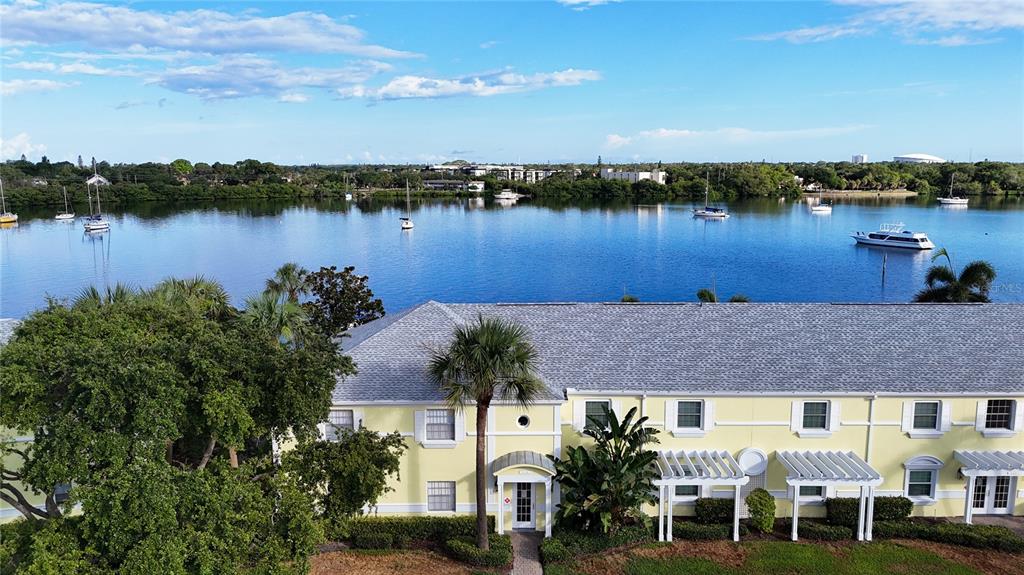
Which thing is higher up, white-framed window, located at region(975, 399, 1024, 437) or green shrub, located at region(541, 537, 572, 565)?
white-framed window, located at region(975, 399, 1024, 437)

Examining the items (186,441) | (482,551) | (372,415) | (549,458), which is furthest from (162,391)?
(549,458)

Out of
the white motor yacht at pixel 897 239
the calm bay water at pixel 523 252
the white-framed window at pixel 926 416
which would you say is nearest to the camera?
the white-framed window at pixel 926 416

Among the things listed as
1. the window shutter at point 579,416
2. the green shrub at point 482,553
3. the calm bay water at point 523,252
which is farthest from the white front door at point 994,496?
the calm bay water at point 523,252

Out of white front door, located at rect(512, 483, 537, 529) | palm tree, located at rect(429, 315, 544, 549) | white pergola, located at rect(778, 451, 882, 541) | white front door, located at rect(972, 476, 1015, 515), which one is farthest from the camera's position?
white front door, located at rect(972, 476, 1015, 515)

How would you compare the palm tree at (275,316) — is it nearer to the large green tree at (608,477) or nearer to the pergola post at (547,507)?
the pergola post at (547,507)

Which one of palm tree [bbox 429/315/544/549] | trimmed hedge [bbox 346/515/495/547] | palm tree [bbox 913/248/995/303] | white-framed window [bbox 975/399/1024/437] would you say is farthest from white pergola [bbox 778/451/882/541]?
palm tree [bbox 913/248/995/303]

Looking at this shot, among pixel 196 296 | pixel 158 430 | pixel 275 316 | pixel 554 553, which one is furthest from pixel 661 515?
pixel 196 296

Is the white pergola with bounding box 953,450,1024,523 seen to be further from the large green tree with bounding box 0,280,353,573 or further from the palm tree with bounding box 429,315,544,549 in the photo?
the large green tree with bounding box 0,280,353,573
